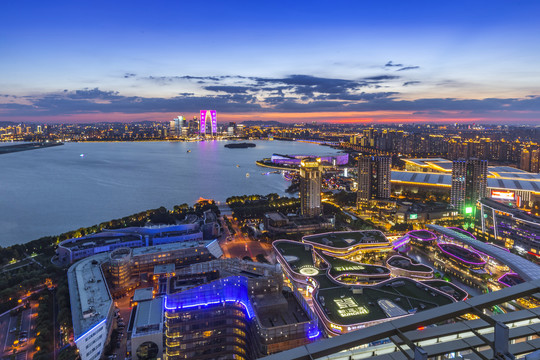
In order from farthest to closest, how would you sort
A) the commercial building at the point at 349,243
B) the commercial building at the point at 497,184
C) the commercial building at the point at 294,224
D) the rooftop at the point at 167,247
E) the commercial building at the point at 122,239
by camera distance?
1. the commercial building at the point at 497,184
2. the commercial building at the point at 294,224
3. the commercial building at the point at 349,243
4. the commercial building at the point at 122,239
5. the rooftop at the point at 167,247

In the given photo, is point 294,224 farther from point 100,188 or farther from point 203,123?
point 203,123

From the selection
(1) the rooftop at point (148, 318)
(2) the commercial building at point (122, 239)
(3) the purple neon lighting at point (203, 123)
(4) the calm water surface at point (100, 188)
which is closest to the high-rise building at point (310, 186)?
(2) the commercial building at point (122, 239)

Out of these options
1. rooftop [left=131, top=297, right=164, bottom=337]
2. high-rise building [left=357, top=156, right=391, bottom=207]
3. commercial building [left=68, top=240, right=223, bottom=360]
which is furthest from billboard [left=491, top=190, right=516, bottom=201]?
rooftop [left=131, top=297, right=164, bottom=337]

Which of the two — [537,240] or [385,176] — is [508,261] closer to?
[537,240]

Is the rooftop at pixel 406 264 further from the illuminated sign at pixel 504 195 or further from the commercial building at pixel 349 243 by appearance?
the illuminated sign at pixel 504 195

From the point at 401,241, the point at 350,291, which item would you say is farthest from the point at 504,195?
the point at 350,291

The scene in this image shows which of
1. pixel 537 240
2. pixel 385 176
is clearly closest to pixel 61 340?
pixel 537 240
